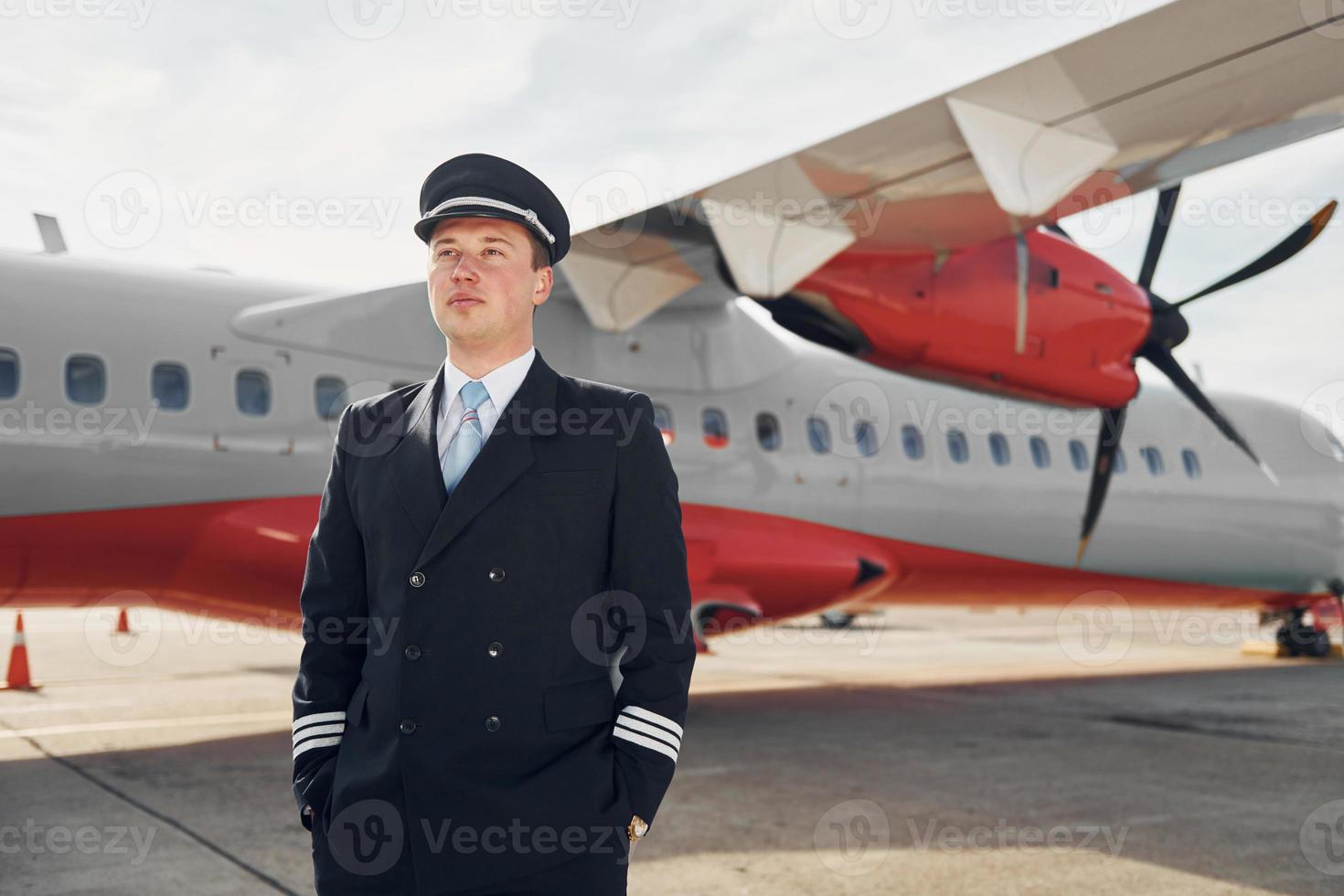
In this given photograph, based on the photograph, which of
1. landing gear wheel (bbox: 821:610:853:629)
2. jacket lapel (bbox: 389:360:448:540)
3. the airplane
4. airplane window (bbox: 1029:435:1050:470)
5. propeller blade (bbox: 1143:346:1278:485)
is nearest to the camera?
jacket lapel (bbox: 389:360:448:540)

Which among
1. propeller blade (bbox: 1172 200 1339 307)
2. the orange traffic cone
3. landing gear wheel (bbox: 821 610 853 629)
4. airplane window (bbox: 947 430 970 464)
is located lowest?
landing gear wheel (bbox: 821 610 853 629)

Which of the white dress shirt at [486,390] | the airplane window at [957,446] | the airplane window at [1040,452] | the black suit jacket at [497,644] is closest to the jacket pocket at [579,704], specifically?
the black suit jacket at [497,644]

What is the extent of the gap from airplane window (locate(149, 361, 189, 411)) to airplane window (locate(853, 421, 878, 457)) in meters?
5.41

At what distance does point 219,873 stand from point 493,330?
3552 millimetres

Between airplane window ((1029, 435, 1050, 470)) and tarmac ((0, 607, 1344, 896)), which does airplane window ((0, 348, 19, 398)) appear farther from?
airplane window ((1029, 435, 1050, 470))

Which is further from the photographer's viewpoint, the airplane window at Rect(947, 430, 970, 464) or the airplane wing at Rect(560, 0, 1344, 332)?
the airplane window at Rect(947, 430, 970, 464)

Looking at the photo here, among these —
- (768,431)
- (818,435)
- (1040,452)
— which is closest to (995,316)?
(818,435)

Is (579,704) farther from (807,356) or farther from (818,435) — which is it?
(807,356)

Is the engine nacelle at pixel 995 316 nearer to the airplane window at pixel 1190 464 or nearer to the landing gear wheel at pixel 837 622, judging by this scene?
the airplane window at pixel 1190 464

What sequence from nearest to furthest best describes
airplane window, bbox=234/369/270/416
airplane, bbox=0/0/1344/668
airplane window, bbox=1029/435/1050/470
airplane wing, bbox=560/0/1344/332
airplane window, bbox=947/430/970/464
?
airplane wing, bbox=560/0/1344/332
airplane, bbox=0/0/1344/668
airplane window, bbox=234/369/270/416
airplane window, bbox=947/430/970/464
airplane window, bbox=1029/435/1050/470

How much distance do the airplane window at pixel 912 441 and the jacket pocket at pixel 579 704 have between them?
26.1 feet

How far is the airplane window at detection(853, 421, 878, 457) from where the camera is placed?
951cm

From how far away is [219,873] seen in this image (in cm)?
456

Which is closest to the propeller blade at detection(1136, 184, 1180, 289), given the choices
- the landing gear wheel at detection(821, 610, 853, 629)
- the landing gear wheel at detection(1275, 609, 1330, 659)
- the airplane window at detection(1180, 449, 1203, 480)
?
the airplane window at detection(1180, 449, 1203, 480)
